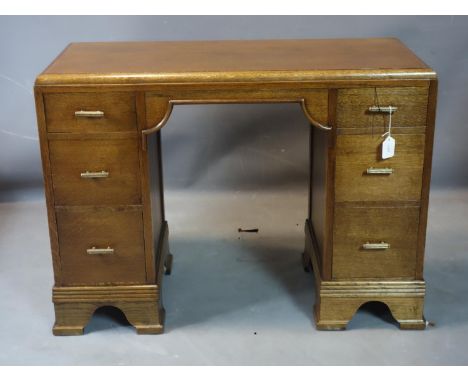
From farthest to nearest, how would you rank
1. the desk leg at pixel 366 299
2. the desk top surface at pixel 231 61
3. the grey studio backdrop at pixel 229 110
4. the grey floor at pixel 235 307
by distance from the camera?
1. the grey studio backdrop at pixel 229 110
2. the desk leg at pixel 366 299
3. the grey floor at pixel 235 307
4. the desk top surface at pixel 231 61

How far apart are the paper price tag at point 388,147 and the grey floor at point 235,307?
682 millimetres

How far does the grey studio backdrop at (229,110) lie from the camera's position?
404cm

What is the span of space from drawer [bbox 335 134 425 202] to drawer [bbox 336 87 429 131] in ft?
0.15

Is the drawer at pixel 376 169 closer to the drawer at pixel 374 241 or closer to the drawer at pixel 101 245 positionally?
the drawer at pixel 374 241

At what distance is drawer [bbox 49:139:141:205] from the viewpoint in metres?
2.74

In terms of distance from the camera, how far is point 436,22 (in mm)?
4047

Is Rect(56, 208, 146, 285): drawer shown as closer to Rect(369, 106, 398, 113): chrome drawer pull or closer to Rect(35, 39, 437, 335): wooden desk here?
Rect(35, 39, 437, 335): wooden desk

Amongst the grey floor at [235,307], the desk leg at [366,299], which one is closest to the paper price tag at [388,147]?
the desk leg at [366,299]

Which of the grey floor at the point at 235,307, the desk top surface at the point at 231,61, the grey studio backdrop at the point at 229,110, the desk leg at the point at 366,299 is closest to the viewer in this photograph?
the desk top surface at the point at 231,61

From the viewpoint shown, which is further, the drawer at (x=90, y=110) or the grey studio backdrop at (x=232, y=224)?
the grey studio backdrop at (x=232, y=224)

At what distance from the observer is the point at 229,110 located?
4.23 m

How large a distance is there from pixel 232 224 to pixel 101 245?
3.79 feet

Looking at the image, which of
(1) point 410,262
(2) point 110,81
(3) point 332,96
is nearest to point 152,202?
(2) point 110,81

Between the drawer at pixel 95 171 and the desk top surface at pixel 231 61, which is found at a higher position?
the desk top surface at pixel 231 61
